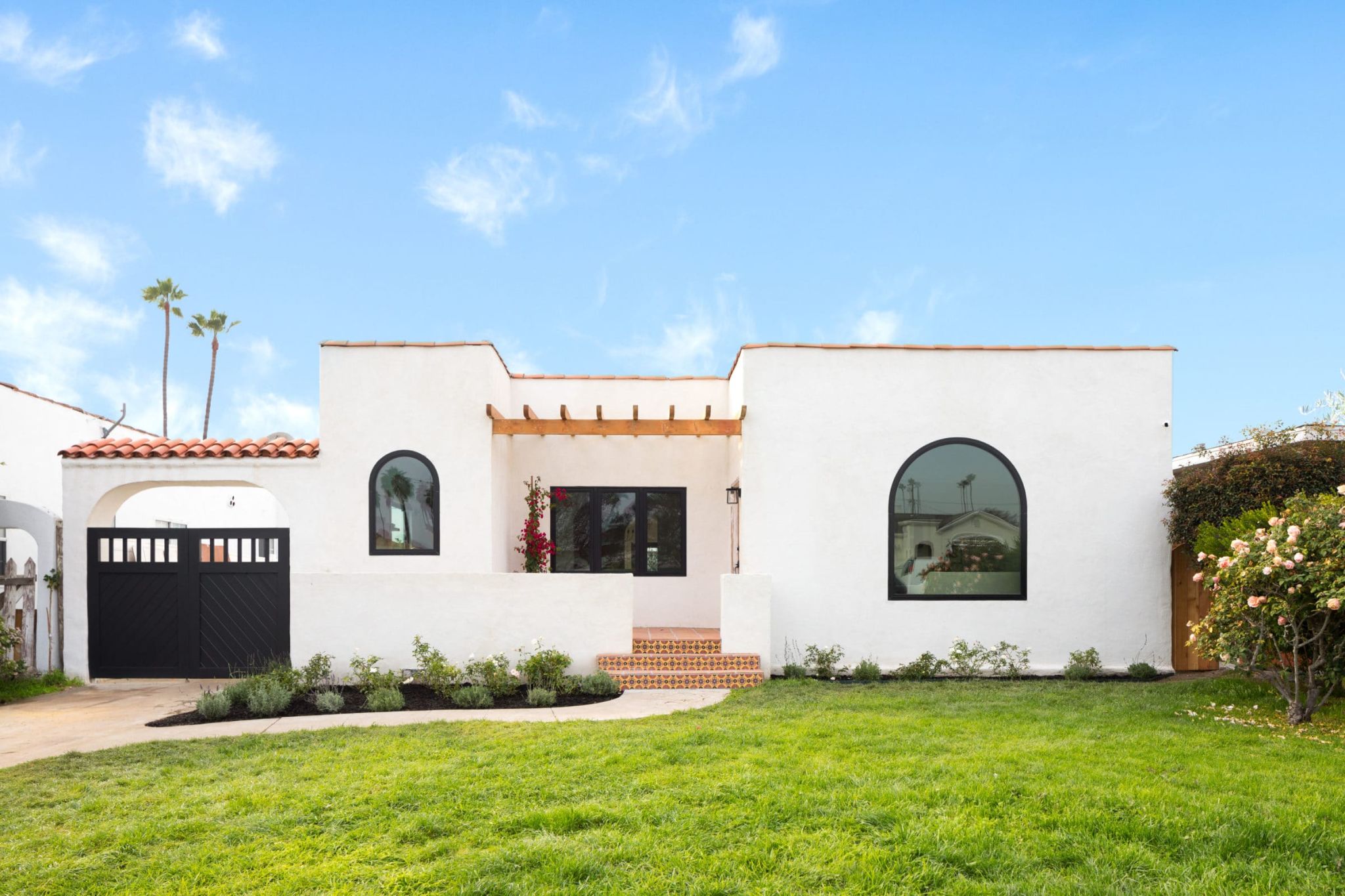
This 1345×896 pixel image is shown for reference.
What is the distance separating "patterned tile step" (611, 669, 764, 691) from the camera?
10500mm

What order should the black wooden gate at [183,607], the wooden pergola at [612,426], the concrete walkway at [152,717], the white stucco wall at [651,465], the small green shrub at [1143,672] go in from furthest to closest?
the white stucco wall at [651,465], the wooden pergola at [612,426], the black wooden gate at [183,607], the small green shrub at [1143,672], the concrete walkway at [152,717]

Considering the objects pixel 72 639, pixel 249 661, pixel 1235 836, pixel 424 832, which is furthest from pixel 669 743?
pixel 72 639

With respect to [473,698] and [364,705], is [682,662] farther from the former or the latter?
[364,705]

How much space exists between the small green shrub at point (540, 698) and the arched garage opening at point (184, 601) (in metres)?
4.48

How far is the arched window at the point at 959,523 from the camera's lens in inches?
466

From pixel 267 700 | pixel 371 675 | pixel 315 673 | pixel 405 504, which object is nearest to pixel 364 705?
pixel 371 675

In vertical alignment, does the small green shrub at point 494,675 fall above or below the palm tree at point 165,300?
below

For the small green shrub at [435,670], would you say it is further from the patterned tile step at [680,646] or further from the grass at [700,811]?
the patterned tile step at [680,646]

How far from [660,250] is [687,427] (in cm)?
1136

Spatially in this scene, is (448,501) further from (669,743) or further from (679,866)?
(679,866)

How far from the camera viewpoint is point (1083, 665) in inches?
451

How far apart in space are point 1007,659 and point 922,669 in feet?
4.26

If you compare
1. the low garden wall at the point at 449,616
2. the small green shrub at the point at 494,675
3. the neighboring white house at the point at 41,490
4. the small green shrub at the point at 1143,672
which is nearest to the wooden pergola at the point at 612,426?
the low garden wall at the point at 449,616

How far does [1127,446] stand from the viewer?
470 inches
